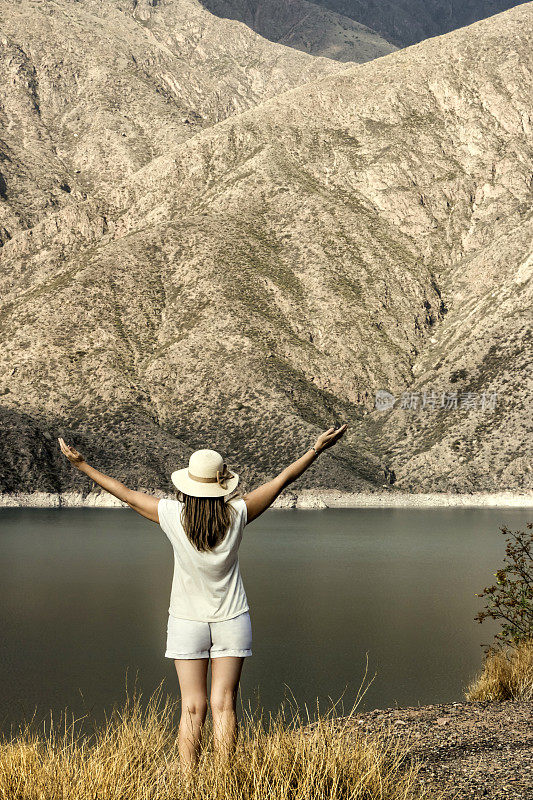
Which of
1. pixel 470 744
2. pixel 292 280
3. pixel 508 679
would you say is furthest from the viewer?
pixel 292 280

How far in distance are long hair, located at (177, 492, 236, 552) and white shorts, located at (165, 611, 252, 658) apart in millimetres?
536

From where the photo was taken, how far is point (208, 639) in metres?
6.21

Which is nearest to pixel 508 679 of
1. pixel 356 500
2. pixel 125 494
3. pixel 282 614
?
pixel 125 494

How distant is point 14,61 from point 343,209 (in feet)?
283

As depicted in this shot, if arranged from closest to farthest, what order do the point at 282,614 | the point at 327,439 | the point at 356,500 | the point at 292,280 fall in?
the point at 327,439 → the point at 282,614 → the point at 356,500 → the point at 292,280

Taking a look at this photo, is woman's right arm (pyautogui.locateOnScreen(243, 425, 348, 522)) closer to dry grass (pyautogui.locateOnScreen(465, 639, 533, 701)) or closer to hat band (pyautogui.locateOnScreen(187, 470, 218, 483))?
hat band (pyautogui.locateOnScreen(187, 470, 218, 483))

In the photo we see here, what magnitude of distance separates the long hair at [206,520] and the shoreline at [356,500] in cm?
8130

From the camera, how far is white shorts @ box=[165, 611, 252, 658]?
243 inches

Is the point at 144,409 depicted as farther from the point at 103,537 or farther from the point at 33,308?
the point at 103,537

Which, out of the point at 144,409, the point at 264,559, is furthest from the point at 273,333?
the point at 264,559

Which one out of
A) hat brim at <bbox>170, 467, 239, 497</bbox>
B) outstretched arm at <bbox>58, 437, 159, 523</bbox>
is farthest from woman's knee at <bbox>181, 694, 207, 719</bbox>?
hat brim at <bbox>170, 467, 239, 497</bbox>

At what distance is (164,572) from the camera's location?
44.9 metres

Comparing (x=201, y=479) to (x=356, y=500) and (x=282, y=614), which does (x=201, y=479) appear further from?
(x=356, y=500)

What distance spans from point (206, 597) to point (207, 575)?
0.51 feet
